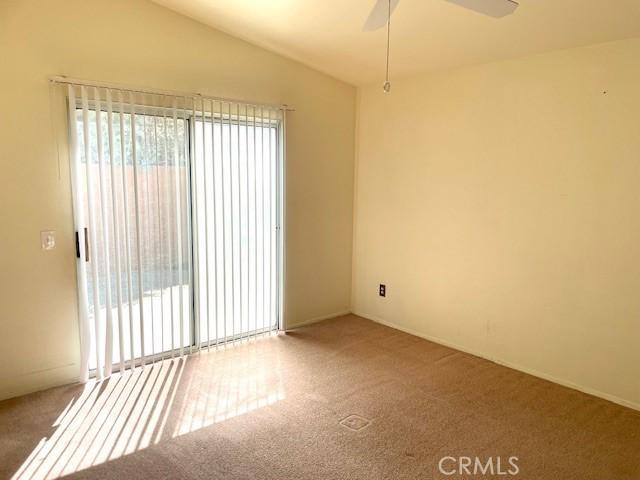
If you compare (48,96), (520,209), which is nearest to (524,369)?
(520,209)

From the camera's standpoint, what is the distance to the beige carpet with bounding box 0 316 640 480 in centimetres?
239

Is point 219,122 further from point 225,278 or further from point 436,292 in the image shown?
point 436,292

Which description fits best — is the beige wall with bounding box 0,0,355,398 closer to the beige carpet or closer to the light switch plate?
the light switch plate

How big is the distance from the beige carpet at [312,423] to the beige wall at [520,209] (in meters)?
0.35

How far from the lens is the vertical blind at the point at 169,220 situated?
3172mm

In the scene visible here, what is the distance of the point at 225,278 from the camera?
384 cm

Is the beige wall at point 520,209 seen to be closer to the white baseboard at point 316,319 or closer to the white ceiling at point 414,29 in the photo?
the white ceiling at point 414,29

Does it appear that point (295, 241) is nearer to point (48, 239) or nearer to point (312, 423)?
point (312, 423)

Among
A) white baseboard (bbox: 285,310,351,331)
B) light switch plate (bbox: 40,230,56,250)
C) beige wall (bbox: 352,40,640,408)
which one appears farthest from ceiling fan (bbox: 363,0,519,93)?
white baseboard (bbox: 285,310,351,331)

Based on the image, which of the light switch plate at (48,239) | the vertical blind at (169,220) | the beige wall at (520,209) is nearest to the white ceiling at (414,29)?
the beige wall at (520,209)

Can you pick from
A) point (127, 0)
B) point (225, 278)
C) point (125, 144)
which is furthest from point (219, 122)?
point (225, 278)

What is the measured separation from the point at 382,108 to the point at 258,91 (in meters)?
1.22

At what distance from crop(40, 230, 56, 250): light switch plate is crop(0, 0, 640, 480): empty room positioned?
0.09 ft

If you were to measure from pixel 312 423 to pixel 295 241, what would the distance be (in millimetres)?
1920
